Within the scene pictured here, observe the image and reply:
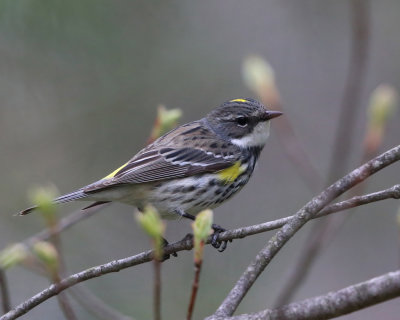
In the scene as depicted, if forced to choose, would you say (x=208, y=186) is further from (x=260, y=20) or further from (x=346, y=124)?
(x=260, y=20)

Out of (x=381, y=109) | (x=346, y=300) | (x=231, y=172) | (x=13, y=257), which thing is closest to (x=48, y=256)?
(x=13, y=257)

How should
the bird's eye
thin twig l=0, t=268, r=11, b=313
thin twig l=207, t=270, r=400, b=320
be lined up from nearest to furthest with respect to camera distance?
thin twig l=207, t=270, r=400, b=320, thin twig l=0, t=268, r=11, b=313, the bird's eye

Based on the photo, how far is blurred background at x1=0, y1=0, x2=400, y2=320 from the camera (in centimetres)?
681

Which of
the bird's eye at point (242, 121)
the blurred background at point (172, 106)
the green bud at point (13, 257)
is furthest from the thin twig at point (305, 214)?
the blurred background at point (172, 106)

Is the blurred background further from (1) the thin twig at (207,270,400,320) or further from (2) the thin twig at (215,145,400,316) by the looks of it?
(1) the thin twig at (207,270,400,320)

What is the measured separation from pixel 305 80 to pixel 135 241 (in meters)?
3.25

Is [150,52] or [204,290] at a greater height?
[150,52]

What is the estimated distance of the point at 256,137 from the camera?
5922 millimetres

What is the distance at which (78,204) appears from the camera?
8391mm

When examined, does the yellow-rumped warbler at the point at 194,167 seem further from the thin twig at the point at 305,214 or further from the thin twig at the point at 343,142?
the thin twig at the point at 343,142

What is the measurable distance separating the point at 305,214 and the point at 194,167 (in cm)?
262

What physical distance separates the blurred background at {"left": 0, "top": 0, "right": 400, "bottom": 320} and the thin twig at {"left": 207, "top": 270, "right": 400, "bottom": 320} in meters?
3.63

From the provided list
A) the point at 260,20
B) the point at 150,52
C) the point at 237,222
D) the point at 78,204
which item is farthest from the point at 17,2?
the point at 260,20

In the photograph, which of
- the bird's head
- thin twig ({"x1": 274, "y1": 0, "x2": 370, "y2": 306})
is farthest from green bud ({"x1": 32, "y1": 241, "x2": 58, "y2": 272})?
the bird's head
